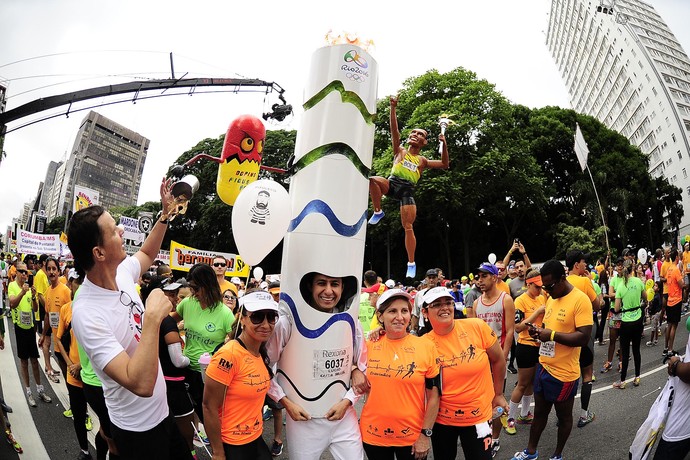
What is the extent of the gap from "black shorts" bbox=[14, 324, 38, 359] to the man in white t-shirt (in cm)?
581

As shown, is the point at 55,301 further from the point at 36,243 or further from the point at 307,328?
the point at 36,243

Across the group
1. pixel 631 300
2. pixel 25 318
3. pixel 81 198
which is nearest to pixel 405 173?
pixel 631 300

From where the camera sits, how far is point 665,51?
237ft

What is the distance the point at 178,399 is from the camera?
4.15m

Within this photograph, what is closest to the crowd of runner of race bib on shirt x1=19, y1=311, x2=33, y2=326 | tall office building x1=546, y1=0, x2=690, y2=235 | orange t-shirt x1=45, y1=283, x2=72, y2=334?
orange t-shirt x1=45, y1=283, x2=72, y2=334

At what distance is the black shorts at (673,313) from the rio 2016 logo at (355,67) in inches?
348

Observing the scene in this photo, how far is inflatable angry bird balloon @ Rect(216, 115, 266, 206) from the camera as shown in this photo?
455 centimetres

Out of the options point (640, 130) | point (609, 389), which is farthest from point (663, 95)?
point (609, 389)

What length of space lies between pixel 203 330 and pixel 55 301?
411cm

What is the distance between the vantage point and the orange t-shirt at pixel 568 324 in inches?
169

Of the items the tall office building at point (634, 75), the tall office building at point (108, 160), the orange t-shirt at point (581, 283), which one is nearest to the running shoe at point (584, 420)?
the orange t-shirt at point (581, 283)

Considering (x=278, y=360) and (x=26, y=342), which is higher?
(x=278, y=360)

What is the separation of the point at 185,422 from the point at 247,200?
2345 millimetres

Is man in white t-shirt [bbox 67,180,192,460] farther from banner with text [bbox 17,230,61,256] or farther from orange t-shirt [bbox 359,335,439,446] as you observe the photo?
banner with text [bbox 17,230,61,256]
